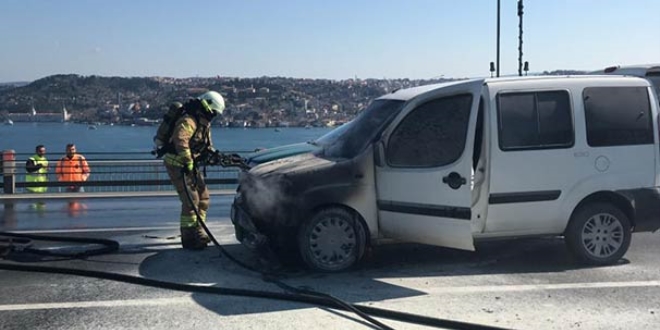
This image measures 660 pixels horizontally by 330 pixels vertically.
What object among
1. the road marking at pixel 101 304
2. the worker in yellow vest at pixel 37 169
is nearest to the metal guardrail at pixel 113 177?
the worker in yellow vest at pixel 37 169

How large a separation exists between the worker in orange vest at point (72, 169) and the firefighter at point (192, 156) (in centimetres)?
879

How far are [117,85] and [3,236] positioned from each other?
3323cm

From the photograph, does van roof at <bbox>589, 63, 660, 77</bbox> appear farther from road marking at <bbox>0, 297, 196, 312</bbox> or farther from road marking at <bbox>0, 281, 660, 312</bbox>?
road marking at <bbox>0, 297, 196, 312</bbox>

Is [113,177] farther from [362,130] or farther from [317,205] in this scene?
[317,205]

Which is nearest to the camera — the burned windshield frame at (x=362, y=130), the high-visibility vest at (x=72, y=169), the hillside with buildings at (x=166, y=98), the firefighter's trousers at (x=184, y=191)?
the burned windshield frame at (x=362, y=130)

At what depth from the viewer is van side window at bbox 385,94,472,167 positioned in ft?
21.1

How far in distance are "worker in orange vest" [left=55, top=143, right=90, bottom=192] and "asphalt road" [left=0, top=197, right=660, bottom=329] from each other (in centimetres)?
756

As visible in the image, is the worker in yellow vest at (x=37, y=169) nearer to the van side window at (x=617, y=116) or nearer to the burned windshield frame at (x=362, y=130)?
the burned windshield frame at (x=362, y=130)

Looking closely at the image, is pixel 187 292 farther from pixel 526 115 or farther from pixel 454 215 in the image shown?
pixel 526 115

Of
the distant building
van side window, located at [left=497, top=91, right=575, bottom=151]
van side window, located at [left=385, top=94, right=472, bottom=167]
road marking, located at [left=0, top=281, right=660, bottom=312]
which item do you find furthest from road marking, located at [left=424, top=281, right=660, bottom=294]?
the distant building

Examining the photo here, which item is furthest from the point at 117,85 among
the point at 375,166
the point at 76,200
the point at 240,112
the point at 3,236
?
the point at 375,166

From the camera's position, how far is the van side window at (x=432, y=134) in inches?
253

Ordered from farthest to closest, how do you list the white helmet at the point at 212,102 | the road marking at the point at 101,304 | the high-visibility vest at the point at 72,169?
the high-visibility vest at the point at 72,169 < the white helmet at the point at 212,102 < the road marking at the point at 101,304

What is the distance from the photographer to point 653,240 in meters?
8.34
